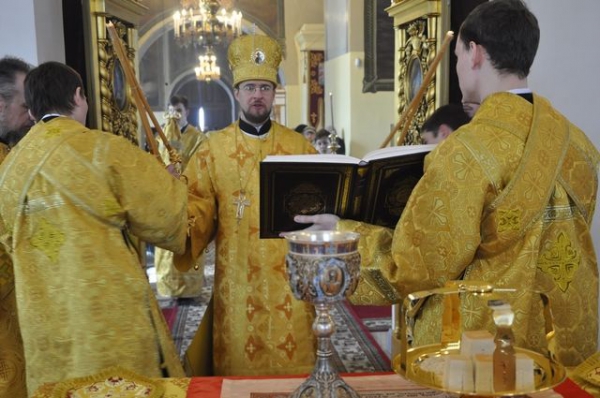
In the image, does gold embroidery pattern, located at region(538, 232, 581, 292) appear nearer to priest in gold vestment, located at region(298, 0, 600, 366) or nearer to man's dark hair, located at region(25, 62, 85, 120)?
priest in gold vestment, located at region(298, 0, 600, 366)

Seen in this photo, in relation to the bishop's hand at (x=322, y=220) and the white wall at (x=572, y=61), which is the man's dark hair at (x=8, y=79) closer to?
the bishop's hand at (x=322, y=220)

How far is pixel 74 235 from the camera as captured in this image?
216 cm

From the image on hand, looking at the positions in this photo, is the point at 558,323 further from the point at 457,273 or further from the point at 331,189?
the point at 331,189

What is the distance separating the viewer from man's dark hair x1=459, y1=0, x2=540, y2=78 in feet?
5.52

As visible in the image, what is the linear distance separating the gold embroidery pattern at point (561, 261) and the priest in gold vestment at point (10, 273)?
200 centimetres

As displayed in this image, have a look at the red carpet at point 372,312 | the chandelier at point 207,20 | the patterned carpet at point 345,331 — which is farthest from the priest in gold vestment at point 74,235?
the chandelier at point 207,20

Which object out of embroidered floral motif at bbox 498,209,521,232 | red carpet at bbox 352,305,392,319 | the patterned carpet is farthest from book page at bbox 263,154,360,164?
red carpet at bbox 352,305,392,319

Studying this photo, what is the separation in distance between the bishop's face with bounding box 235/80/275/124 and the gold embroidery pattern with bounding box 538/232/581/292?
5.30ft

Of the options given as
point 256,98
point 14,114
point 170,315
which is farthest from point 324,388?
point 170,315

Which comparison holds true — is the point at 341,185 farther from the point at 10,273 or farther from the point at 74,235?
the point at 10,273

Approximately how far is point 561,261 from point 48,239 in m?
1.70

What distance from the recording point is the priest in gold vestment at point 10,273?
2.41m

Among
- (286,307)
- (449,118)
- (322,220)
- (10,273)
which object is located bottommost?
(286,307)

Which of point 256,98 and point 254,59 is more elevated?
point 254,59
